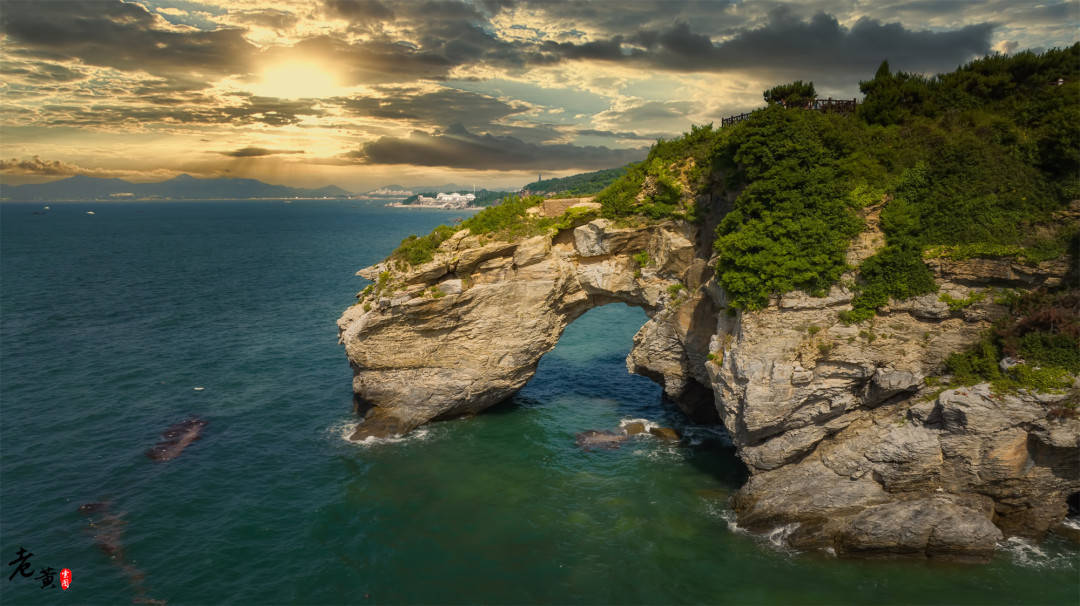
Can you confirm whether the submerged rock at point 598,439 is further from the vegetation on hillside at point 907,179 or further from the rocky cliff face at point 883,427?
the vegetation on hillside at point 907,179

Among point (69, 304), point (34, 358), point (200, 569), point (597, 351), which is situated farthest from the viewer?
point (69, 304)

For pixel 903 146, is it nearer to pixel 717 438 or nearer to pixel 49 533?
pixel 717 438

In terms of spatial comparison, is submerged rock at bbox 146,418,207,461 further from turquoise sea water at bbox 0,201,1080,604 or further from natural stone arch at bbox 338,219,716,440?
natural stone arch at bbox 338,219,716,440

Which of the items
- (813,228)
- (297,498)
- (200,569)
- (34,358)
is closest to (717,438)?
(813,228)

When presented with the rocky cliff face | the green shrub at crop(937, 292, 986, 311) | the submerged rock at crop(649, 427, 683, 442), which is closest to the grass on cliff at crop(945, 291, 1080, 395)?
the rocky cliff face

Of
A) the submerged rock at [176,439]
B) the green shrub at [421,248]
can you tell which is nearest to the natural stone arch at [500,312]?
the green shrub at [421,248]
